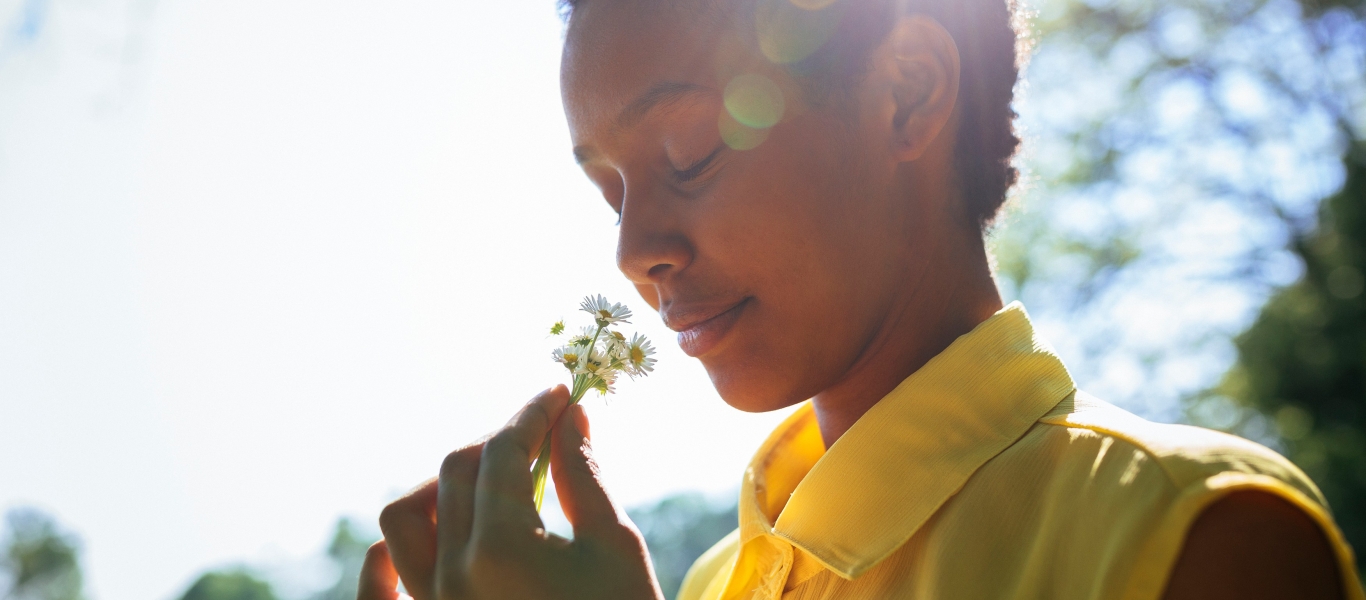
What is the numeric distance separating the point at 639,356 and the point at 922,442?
39cm

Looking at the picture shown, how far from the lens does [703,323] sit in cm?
123

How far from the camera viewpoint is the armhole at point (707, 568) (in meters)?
1.72

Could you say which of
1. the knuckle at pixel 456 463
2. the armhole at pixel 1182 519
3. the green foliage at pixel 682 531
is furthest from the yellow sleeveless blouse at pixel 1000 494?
the green foliage at pixel 682 531

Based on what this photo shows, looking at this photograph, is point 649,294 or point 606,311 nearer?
point 606,311

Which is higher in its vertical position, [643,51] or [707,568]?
[643,51]

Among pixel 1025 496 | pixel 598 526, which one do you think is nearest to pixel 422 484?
pixel 598 526

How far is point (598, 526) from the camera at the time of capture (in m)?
1.02

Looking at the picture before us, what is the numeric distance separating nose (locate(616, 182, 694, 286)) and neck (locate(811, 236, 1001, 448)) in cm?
31

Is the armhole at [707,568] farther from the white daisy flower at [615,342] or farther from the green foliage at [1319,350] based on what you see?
the green foliage at [1319,350]

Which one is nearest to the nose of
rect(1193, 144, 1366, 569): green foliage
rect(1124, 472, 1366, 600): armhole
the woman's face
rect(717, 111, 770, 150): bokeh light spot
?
the woman's face

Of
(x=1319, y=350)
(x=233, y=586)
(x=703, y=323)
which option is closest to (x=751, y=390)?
(x=703, y=323)

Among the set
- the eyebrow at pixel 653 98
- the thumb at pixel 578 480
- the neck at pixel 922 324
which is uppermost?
the eyebrow at pixel 653 98

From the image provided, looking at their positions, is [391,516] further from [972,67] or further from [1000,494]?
[972,67]

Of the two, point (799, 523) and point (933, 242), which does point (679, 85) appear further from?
point (799, 523)
